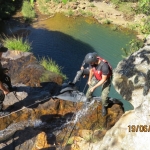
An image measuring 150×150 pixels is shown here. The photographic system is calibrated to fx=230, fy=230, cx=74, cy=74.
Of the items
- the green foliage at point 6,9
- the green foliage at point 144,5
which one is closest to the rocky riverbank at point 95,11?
the green foliage at point 6,9

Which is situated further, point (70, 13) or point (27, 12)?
point (70, 13)

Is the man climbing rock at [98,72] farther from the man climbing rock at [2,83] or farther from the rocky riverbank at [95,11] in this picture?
the rocky riverbank at [95,11]

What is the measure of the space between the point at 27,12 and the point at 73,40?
556 cm

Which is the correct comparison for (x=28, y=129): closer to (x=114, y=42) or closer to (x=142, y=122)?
(x=142, y=122)

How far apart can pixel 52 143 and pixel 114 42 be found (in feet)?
36.1

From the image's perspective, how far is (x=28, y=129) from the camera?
5.93 metres

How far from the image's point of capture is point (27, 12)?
61.4ft

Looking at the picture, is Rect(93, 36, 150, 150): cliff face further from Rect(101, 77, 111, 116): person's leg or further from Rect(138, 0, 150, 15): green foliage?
Rect(138, 0, 150, 15): green foliage

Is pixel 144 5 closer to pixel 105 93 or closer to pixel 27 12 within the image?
pixel 105 93

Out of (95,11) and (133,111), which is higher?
(95,11)

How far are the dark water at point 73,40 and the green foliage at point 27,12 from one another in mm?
975

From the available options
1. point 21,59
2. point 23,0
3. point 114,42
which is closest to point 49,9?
point 23,0
